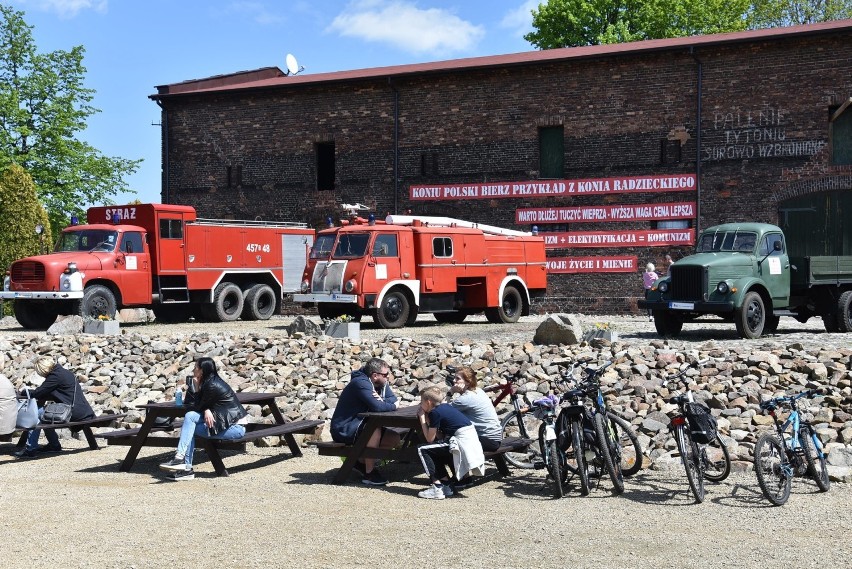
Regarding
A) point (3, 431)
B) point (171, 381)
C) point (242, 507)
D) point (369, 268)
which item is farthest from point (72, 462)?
point (369, 268)

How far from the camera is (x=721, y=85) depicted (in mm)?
27172

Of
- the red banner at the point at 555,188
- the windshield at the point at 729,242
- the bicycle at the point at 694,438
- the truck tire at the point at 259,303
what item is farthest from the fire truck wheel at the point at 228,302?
the bicycle at the point at 694,438

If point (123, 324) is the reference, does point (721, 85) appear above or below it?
above

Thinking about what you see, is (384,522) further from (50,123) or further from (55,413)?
(50,123)

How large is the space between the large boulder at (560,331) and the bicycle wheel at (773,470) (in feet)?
24.9

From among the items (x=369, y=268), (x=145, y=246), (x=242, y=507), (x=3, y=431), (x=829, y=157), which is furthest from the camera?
(x=829, y=157)

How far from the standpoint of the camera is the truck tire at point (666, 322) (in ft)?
61.1

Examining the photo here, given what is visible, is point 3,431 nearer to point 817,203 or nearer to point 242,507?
point 242,507

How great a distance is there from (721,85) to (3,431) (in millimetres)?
21605

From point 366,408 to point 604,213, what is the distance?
20170 millimetres

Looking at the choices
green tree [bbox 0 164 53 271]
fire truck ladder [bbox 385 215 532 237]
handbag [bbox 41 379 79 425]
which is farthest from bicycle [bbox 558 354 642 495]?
green tree [bbox 0 164 53 271]

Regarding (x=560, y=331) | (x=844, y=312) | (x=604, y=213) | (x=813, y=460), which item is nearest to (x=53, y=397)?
(x=813, y=460)

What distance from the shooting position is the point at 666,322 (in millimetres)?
18656

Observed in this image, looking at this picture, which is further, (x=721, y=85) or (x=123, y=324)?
(x=721, y=85)
